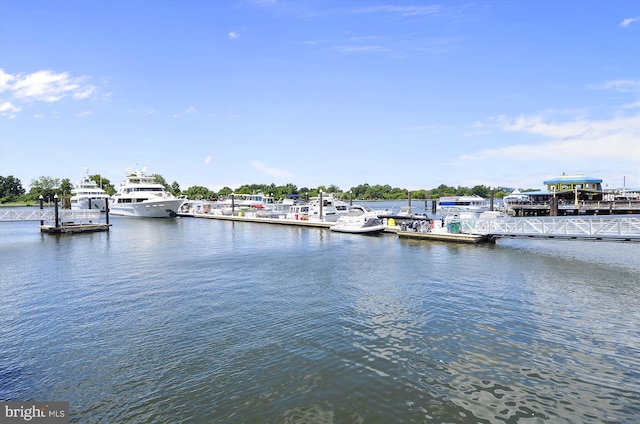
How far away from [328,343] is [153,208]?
83824 mm

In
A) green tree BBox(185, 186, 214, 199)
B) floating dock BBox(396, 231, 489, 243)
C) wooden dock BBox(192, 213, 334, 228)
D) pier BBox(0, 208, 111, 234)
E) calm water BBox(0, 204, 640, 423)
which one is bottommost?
calm water BBox(0, 204, 640, 423)

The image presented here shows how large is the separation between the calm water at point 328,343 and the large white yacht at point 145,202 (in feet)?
204

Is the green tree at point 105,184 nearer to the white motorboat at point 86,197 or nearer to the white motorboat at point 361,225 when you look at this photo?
the white motorboat at point 86,197

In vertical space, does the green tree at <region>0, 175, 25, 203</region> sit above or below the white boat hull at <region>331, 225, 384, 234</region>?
above

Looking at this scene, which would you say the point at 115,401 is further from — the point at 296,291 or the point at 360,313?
the point at 296,291

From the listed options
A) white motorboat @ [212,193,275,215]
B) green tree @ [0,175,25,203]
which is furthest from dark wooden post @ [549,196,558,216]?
green tree @ [0,175,25,203]

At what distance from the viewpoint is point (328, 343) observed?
41.9 feet

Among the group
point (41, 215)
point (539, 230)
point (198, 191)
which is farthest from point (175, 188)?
point (539, 230)

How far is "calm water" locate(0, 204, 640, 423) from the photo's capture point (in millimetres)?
9109

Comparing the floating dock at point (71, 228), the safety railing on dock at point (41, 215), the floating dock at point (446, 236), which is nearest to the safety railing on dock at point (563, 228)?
the floating dock at point (446, 236)

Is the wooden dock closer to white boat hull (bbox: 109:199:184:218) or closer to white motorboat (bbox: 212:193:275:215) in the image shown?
white motorboat (bbox: 212:193:275:215)

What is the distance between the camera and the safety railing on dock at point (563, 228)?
93.5 feet

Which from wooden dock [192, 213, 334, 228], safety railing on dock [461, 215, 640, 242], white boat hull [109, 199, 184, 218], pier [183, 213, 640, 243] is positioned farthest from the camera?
white boat hull [109, 199, 184, 218]

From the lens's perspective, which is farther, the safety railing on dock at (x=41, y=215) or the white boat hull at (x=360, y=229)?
the safety railing on dock at (x=41, y=215)
